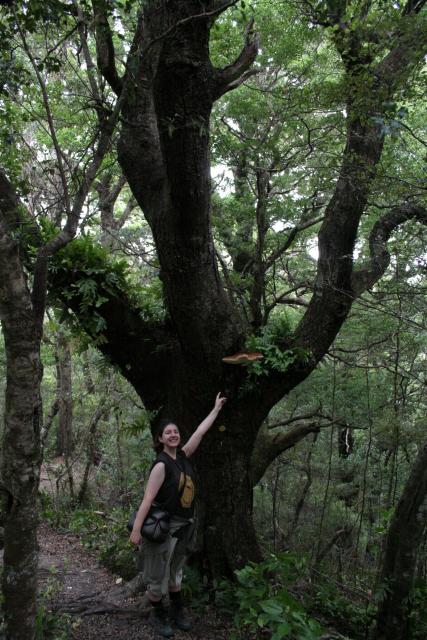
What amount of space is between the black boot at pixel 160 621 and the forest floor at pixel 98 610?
8 cm

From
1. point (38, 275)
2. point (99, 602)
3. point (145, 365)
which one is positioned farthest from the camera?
point (145, 365)

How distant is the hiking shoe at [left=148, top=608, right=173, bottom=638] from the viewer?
14.2 feet

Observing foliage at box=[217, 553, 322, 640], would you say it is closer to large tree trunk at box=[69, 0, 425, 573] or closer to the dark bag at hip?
the dark bag at hip

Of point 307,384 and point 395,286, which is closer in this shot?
point 395,286

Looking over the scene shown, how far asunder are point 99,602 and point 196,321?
2.96 meters

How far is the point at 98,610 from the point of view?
15.4 feet

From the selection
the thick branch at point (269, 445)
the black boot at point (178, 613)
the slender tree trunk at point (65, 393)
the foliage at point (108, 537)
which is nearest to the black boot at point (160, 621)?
the black boot at point (178, 613)

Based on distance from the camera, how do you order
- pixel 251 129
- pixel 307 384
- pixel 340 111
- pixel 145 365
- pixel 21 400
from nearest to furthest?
pixel 21 400 < pixel 145 365 < pixel 340 111 < pixel 251 129 < pixel 307 384

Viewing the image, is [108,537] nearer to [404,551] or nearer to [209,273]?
[404,551]

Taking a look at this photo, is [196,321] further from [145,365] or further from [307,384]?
[307,384]

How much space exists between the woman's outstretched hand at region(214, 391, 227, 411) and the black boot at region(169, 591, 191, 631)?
68.3 inches

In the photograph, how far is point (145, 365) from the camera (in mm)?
5746

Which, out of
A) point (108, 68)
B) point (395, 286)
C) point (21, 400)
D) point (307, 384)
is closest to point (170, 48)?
point (108, 68)

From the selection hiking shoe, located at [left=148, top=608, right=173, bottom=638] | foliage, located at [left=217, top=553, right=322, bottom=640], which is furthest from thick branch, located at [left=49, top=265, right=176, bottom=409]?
foliage, located at [left=217, top=553, right=322, bottom=640]
